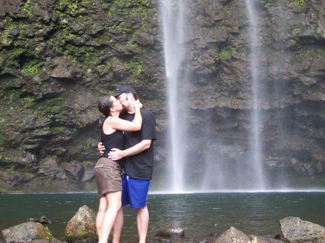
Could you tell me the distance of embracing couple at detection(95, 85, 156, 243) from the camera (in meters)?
4.30

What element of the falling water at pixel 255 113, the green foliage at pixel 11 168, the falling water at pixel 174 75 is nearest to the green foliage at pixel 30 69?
the green foliage at pixel 11 168

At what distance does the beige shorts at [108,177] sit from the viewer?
14.0ft

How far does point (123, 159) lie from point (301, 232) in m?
3.56

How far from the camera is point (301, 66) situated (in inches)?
920

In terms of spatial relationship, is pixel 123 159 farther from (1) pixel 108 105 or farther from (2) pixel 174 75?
(2) pixel 174 75

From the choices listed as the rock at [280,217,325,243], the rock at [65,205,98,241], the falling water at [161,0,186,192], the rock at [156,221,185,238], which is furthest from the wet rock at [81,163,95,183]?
the rock at [280,217,325,243]

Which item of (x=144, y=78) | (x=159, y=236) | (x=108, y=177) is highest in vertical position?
(x=144, y=78)

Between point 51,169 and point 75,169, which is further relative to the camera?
point 75,169

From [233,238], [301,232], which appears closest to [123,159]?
[233,238]

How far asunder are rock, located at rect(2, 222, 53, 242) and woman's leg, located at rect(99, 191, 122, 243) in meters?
2.27

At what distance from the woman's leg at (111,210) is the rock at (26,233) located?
2.27 m

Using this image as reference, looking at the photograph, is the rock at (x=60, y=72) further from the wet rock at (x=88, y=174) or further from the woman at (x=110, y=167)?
the woman at (x=110, y=167)

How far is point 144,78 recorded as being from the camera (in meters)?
23.9

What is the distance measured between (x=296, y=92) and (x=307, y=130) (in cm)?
357
